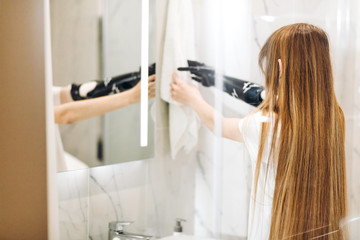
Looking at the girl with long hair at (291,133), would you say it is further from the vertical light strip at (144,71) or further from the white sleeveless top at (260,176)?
the vertical light strip at (144,71)

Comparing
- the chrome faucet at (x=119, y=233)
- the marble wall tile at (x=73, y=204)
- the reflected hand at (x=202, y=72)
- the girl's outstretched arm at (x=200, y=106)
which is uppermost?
the reflected hand at (x=202, y=72)

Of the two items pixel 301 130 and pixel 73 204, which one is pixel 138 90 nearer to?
pixel 73 204

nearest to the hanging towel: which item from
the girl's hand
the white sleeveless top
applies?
the girl's hand

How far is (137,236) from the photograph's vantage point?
1.38 m

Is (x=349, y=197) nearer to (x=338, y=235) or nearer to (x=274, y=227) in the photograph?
(x=338, y=235)

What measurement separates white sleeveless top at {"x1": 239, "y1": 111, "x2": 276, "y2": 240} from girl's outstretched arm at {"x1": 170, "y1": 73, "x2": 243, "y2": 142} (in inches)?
1.3

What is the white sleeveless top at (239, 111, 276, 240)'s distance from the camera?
4.38ft

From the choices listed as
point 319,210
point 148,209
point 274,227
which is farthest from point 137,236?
point 319,210

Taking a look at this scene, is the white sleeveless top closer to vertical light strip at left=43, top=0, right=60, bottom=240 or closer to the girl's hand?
the girl's hand

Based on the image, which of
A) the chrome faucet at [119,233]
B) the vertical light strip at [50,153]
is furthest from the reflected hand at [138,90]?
the chrome faucet at [119,233]

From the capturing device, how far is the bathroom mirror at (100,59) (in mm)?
1286

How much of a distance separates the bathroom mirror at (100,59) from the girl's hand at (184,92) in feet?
0.33

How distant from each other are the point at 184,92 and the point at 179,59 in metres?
0.11

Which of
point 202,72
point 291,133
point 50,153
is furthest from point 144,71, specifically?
point 291,133
